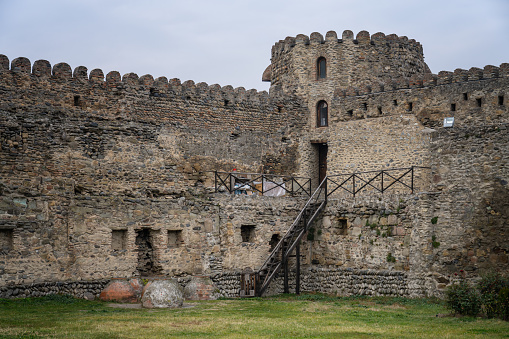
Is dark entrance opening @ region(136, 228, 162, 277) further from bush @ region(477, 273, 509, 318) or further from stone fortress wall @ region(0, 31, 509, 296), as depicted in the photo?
bush @ region(477, 273, 509, 318)

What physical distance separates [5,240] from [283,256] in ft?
29.8

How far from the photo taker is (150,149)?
25.1 meters

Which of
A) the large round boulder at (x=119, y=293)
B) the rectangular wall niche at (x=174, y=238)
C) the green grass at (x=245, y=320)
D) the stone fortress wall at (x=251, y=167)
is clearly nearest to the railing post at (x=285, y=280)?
the stone fortress wall at (x=251, y=167)

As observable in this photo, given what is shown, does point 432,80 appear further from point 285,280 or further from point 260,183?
point 285,280

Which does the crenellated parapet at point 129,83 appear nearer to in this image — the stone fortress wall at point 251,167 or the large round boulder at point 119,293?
the stone fortress wall at point 251,167

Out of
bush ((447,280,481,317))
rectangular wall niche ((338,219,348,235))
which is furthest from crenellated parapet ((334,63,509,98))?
bush ((447,280,481,317))

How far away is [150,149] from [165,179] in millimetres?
1180

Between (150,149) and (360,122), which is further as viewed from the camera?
(360,122)

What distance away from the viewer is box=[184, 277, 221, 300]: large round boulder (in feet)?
73.3

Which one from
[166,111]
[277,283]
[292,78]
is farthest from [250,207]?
[292,78]

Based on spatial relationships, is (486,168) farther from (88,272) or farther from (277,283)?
(88,272)

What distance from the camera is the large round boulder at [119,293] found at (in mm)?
20938

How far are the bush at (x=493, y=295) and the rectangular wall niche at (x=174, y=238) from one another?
10.1m

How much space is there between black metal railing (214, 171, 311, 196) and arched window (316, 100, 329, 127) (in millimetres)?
2379
